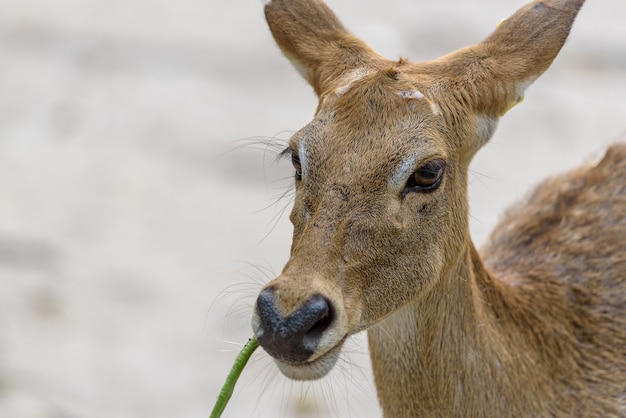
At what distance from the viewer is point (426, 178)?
4062 mm

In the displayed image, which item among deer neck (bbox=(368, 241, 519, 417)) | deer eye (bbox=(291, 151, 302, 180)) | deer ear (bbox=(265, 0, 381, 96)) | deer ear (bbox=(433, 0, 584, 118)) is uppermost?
deer ear (bbox=(265, 0, 381, 96))

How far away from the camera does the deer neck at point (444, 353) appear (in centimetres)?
450

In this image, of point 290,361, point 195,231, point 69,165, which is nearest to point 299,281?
point 290,361

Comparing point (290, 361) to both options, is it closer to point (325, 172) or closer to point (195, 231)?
point (325, 172)

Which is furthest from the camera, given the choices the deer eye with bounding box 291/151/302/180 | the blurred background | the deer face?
the blurred background

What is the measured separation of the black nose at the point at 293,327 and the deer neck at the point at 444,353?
2.69ft

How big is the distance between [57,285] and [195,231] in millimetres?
1314

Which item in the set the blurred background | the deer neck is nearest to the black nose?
the deer neck

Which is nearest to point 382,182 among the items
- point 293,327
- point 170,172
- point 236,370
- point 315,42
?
point 293,327

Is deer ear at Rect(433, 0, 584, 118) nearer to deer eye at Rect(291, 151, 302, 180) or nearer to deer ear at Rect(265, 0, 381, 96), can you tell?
A: deer ear at Rect(265, 0, 381, 96)

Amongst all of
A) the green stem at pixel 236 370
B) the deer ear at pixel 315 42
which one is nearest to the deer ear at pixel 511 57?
the deer ear at pixel 315 42

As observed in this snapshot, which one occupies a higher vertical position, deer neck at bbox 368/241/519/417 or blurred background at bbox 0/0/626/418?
blurred background at bbox 0/0/626/418

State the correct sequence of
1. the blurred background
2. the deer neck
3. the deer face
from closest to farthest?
1. the deer face
2. the deer neck
3. the blurred background

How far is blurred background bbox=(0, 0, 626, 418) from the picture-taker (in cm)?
776
